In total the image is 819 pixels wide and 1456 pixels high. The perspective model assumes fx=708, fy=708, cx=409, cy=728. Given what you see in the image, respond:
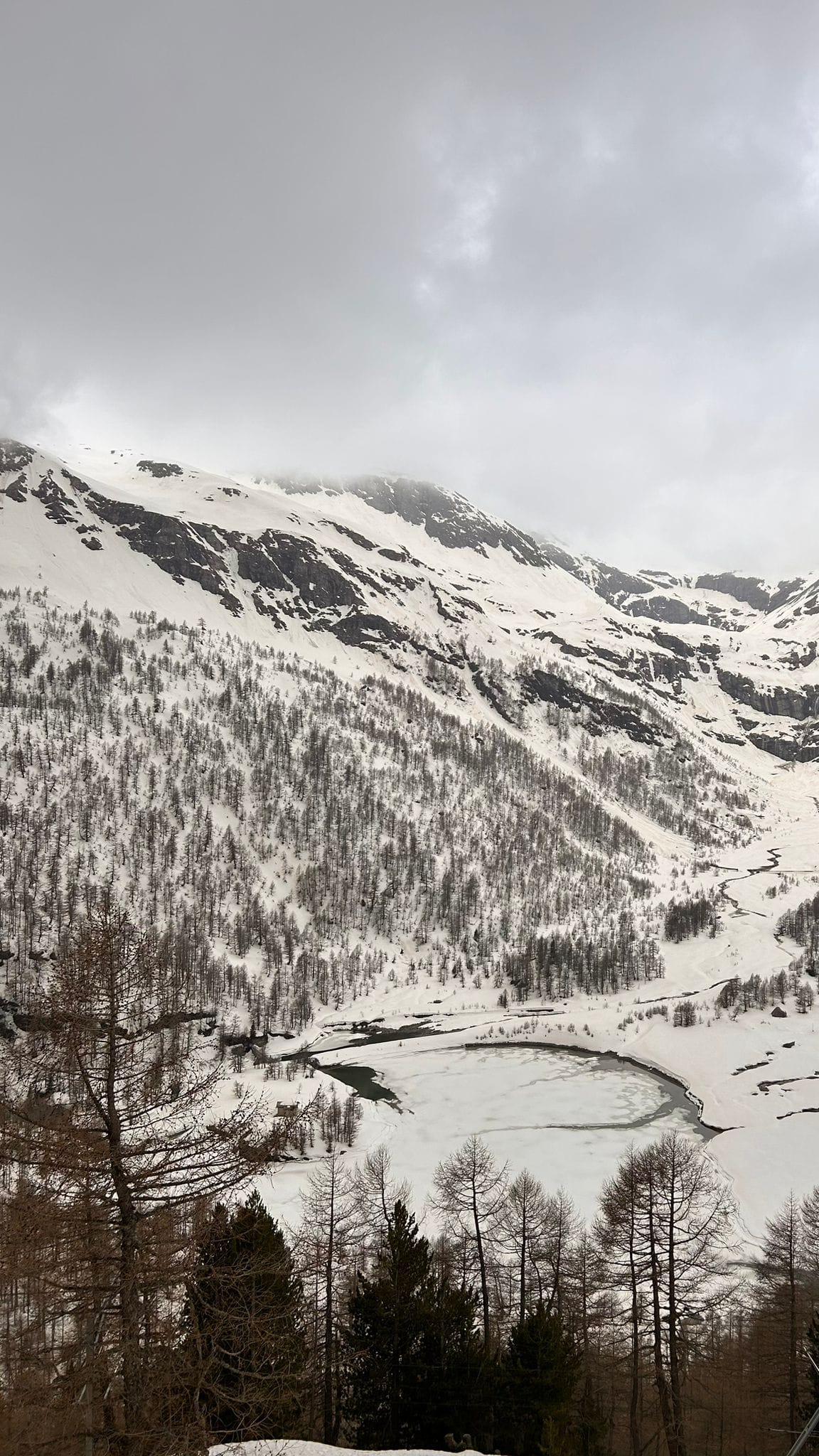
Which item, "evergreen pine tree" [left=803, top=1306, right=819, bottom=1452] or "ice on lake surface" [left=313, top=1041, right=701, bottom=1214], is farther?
"ice on lake surface" [left=313, top=1041, right=701, bottom=1214]

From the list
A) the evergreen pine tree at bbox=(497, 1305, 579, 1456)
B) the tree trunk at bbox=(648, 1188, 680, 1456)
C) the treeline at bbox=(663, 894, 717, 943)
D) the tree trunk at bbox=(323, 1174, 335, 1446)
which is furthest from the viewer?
the treeline at bbox=(663, 894, 717, 943)

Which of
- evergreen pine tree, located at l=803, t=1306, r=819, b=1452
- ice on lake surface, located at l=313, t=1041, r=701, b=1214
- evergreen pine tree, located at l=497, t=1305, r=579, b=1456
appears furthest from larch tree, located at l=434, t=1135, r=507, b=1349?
evergreen pine tree, located at l=803, t=1306, r=819, b=1452

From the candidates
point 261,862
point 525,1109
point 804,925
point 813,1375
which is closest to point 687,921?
point 804,925

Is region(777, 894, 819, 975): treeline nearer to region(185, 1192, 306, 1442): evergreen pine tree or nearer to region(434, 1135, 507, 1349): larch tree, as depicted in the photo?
region(434, 1135, 507, 1349): larch tree

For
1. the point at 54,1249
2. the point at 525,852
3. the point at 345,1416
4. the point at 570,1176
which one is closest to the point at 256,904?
the point at 525,852

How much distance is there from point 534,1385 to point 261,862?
473ft

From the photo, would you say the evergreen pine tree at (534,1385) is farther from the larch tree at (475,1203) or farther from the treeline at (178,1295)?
the larch tree at (475,1203)

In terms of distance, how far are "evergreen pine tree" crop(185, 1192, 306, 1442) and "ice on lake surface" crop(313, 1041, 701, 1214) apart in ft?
133

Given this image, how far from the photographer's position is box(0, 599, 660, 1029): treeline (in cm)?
12912

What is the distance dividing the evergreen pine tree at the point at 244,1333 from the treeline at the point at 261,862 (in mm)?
96134

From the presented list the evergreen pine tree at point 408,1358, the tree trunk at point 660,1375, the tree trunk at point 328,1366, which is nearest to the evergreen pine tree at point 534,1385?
the evergreen pine tree at point 408,1358

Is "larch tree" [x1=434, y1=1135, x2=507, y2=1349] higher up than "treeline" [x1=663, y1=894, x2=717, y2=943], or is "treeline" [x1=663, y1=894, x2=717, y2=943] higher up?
"treeline" [x1=663, y1=894, x2=717, y2=943]

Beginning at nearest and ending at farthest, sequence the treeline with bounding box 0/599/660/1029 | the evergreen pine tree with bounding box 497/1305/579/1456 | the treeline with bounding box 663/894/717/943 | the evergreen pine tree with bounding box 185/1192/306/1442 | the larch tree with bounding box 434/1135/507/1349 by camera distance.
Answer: the evergreen pine tree with bounding box 185/1192/306/1442, the evergreen pine tree with bounding box 497/1305/579/1456, the larch tree with bounding box 434/1135/507/1349, the treeline with bounding box 0/599/660/1029, the treeline with bounding box 663/894/717/943

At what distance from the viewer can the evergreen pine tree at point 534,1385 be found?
2208 centimetres
